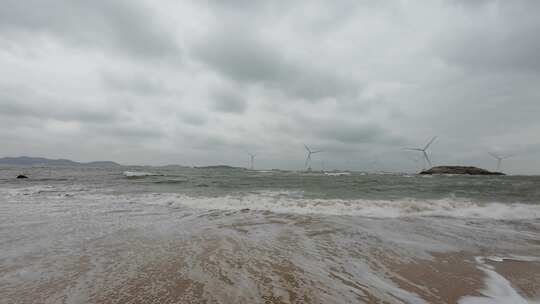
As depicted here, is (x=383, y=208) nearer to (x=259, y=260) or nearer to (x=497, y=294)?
(x=497, y=294)

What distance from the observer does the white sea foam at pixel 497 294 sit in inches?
143

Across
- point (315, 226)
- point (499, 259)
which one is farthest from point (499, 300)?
point (315, 226)

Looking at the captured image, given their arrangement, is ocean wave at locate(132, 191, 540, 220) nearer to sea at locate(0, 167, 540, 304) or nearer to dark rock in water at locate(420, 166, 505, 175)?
sea at locate(0, 167, 540, 304)

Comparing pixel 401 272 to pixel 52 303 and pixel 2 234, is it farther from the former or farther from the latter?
pixel 2 234

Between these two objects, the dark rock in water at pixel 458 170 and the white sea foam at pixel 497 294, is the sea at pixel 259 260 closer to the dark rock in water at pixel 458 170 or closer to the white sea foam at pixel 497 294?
the white sea foam at pixel 497 294

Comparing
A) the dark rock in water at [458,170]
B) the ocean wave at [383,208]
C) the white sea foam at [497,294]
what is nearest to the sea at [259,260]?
the white sea foam at [497,294]

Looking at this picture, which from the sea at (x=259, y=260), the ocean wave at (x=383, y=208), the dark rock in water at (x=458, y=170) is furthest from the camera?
the dark rock in water at (x=458, y=170)

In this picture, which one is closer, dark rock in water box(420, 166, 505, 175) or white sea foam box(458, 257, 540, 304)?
white sea foam box(458, 257, 540, 304)

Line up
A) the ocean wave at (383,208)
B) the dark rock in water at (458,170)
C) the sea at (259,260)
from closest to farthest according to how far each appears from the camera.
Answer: the sea at (259,260), the ocean wave at (383,208), the dark rock in water at (458,170)

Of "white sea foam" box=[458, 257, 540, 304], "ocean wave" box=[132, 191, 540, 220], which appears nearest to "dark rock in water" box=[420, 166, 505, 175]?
"ocean wave" box=[132, 191, 540, 220]

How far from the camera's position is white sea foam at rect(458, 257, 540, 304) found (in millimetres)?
3629

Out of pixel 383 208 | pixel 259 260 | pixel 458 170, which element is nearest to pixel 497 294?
pixel 259 260

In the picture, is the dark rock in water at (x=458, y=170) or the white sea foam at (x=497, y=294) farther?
the dark rock in water at (x=458, y=170)

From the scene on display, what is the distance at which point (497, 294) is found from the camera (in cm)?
385
